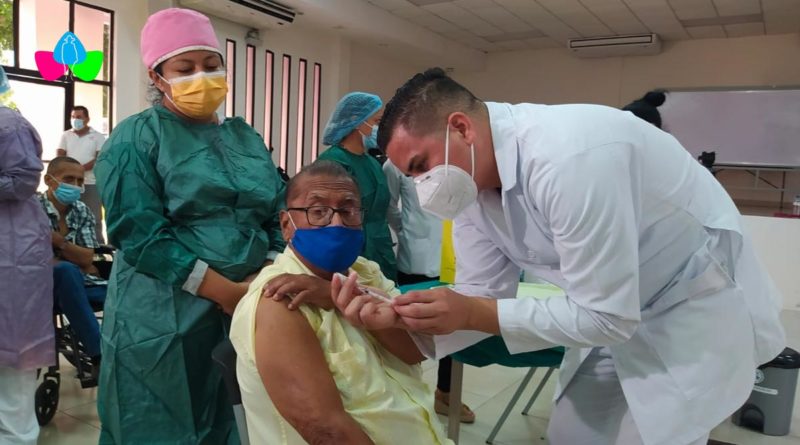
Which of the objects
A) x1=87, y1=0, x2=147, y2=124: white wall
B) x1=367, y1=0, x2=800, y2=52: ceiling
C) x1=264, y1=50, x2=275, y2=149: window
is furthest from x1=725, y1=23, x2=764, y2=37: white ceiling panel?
x1=87, y1=0, x2=147, y2=124: white wall

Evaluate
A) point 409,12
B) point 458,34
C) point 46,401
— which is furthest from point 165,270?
point 458,34

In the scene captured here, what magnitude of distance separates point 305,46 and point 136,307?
7.49 meters

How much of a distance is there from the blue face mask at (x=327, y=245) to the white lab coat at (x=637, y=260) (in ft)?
1.19

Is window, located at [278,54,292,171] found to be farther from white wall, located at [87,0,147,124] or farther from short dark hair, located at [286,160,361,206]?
short dark hair, located at [286,160,361,206]

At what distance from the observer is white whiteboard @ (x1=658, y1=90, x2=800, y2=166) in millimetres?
8188

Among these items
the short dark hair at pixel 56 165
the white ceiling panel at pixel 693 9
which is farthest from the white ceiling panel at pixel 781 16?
the short dark hair at pixel 56 165

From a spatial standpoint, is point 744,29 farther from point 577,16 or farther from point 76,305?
point 76,305

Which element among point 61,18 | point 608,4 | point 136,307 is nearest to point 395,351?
point 136,307

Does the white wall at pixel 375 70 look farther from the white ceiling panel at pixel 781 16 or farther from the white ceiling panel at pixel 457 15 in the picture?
the white ceiling panel at pixel 781 16

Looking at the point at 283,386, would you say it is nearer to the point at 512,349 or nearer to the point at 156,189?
the point at 512,349

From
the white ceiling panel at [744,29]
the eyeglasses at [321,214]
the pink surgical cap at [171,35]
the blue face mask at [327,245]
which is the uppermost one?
the white ceiling panel at [744,29]

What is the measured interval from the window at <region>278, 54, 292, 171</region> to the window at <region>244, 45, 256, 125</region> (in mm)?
618

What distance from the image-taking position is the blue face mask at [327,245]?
4.69ft

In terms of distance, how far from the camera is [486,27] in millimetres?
8836
